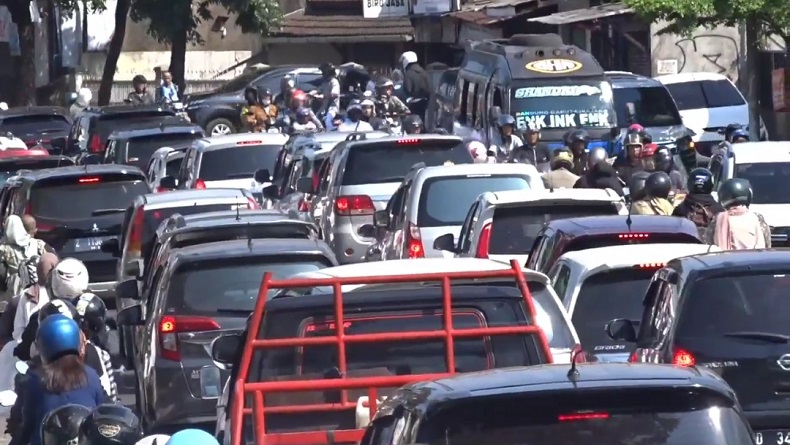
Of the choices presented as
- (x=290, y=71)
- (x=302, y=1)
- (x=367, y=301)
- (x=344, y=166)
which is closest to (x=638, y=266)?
(x=367, y=301)

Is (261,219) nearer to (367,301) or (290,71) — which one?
(367,301)

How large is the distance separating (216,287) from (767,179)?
26.4ft

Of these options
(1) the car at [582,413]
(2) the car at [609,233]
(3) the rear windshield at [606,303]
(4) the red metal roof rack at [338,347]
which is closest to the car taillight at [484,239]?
(2) the car at [609,233]

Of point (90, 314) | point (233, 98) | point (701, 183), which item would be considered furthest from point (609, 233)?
point (233, 98)

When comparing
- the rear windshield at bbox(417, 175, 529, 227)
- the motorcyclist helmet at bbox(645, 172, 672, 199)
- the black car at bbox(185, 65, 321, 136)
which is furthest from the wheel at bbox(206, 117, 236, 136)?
the motorcyclist helmet at bbox(645, 172, 672, 199)

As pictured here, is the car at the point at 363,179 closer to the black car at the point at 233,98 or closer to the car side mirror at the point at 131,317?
the car side mirror at the point at 131,317

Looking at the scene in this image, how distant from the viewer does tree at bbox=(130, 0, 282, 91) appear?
4547 centimetres

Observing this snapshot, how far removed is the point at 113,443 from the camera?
21.1ft

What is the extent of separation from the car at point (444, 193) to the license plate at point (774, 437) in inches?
262

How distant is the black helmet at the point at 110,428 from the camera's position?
645 cm

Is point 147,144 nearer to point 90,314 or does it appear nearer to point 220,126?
point 220,126

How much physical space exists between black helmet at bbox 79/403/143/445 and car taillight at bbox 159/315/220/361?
4.20 meters

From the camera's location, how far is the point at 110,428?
6477 mm

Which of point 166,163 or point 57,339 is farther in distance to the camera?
point 166,163
